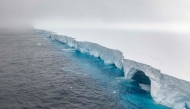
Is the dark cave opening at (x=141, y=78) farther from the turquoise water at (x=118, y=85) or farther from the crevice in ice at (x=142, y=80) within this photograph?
the turquoise water at (x=118, y=85)

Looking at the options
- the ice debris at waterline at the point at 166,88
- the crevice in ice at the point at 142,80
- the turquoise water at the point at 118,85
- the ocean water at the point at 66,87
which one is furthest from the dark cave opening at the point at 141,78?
the ice debris at waterline at the point at 166,88

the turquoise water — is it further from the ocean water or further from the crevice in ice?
the crevice in ice

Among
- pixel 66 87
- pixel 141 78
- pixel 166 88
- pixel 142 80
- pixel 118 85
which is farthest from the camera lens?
pixel 141 78

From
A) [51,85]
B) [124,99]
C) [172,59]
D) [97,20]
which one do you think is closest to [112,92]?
[124,99]

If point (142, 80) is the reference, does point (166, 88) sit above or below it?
above

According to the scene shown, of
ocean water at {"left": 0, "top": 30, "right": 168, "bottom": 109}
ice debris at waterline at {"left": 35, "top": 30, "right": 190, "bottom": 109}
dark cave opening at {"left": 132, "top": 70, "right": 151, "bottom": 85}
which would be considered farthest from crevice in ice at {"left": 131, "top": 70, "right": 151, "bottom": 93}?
ice debris at waterline at {"left": 35, "top": 30, "right": 190, "bottom": 109}

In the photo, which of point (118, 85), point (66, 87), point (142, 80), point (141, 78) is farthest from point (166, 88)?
point (66, 87)

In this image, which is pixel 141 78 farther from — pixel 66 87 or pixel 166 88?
pixel 66 87

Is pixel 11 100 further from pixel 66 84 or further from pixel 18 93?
pixel 66 84

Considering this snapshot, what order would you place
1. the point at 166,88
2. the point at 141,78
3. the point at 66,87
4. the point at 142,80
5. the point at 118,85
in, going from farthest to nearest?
the point at 141,78 → the point at 142,80 → the point at 118,85 → the point at 66,87 → the point at 166,88
